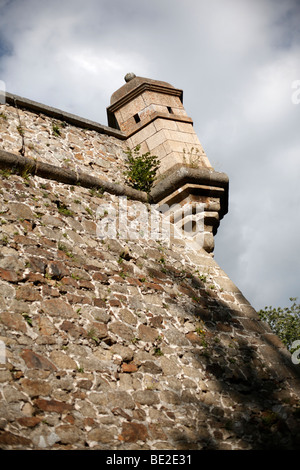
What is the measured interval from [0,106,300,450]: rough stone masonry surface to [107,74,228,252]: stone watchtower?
890 millimetres

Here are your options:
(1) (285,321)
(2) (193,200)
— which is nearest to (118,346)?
(2) (193,200)

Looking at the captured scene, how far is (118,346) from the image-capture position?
4.14 m

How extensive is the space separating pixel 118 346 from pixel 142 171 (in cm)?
386

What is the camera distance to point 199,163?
7.43 metres

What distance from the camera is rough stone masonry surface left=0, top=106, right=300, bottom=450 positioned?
330cm

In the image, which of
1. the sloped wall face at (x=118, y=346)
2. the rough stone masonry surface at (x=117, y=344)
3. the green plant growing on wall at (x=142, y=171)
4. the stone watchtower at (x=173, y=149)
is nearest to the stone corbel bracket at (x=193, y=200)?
the stone watchtower at (x=173, y=149)

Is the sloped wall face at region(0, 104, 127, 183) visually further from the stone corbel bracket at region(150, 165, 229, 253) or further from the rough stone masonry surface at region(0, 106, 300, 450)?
the stone corbel bracket at region(150, 165, 229, 253)

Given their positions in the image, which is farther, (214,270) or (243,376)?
(214,270)

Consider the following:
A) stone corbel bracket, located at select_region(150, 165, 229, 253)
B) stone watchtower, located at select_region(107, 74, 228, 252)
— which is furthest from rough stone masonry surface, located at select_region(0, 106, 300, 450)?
stone watchtower, located at select_region(107, 74, 228, 252)

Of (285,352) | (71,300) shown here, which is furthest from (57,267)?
(285,352)

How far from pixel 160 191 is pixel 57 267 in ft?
9.65

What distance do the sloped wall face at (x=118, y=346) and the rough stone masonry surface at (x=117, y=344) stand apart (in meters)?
0.01

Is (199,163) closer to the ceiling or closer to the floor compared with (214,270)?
closer to the ceiling
